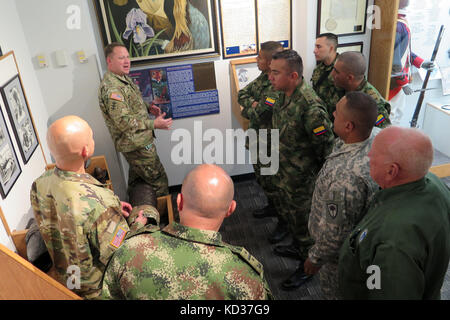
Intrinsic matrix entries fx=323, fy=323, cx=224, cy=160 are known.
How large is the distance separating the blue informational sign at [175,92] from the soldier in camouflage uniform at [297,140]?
1294mm

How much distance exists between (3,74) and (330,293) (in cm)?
254

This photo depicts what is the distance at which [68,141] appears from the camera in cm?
154

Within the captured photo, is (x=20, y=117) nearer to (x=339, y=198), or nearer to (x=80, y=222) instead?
(x=80, y=222)

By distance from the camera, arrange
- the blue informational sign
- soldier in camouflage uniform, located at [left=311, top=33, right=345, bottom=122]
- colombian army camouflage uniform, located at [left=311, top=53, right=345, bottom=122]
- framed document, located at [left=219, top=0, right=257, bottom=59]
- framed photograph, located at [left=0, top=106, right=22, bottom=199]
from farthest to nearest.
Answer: the blue informational sign
framed document, located at [left=219, top=0, right=257, bottom=59]
soldier in camouflage uniform, located at [left=311, top=33, right=345, bottom=122]
colombian army camouflage uniform, located at [left=311, top=53, right=345, bottom=122]
framed photograph, located at [left=0, top=106, right=22, bottom=199]

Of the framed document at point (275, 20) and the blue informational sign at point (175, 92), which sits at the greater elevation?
the framed document at point (275, 20)

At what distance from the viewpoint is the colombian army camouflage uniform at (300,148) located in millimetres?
2332

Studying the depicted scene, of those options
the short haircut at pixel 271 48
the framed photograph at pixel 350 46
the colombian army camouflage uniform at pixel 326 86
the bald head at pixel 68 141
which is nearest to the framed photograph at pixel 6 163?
the bald head at pixel 68 141

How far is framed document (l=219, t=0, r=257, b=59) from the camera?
3.41 metres

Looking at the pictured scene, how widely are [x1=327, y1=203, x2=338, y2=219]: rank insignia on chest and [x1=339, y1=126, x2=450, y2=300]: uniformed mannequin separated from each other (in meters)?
0.26

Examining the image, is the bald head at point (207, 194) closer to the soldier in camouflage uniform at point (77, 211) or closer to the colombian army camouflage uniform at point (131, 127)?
the soldier in camouflage uniform at point (77, 211)

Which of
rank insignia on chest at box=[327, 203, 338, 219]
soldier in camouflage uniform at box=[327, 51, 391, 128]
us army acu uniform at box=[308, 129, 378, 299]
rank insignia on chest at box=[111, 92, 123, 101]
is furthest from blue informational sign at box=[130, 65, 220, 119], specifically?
rank insignia on chest at box=[327, 203, 338, 219]

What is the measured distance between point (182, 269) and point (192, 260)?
44 mm

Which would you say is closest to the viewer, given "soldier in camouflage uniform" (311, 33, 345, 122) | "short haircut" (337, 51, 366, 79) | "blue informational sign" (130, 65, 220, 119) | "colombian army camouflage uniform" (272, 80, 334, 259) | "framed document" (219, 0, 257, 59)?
"colombian army camouflage uniform" (272, 80, 334, 259)

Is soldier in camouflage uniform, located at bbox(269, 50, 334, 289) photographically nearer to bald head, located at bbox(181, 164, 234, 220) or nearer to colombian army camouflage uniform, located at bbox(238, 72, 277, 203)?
colombian army camouflage uniform, located at bbox(238, 72, 277, 203)
